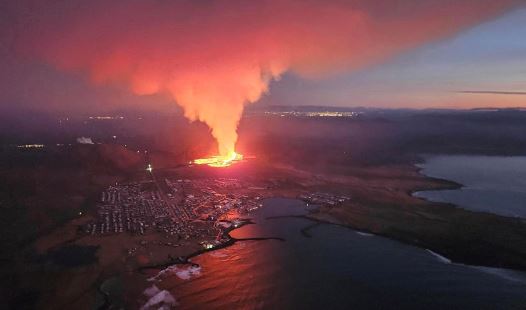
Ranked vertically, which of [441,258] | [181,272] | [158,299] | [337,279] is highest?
[181,272]

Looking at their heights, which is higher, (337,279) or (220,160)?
(220,160)

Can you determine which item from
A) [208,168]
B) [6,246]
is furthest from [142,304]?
[208,168]

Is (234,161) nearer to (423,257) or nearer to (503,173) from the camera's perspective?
(423,257)

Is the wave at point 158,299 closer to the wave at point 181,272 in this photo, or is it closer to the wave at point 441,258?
the wave at point 181,272

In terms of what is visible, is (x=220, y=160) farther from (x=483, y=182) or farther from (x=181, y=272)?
(x=181, y=272)

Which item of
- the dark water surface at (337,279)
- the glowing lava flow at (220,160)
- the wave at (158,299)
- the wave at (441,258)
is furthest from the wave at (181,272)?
the glowing lava flow at (220,160)

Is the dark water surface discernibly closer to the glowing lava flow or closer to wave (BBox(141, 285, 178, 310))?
wave (BBox(141, 285, 178, 310))

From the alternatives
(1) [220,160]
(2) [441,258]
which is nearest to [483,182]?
(2) [441,258]
